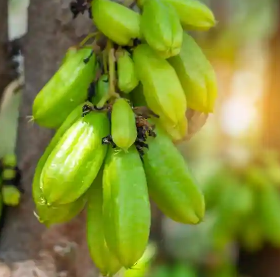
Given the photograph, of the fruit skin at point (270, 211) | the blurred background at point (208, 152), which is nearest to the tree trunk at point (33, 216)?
the blurred background at point (208, 152)

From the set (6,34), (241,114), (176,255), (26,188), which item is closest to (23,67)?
(6,34)

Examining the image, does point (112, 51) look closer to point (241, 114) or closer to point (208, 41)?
point (208, 41)

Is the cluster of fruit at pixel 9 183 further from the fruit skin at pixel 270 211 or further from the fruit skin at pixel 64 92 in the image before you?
the fruit skin at pixel 270 211

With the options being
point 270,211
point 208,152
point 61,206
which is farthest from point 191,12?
point 208,152

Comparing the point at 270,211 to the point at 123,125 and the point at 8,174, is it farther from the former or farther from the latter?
the point at 123,125

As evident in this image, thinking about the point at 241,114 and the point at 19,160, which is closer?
the point at 19,160

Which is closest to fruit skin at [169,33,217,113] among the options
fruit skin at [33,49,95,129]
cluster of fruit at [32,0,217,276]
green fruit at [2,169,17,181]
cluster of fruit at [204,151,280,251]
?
cluster of fruit at [32,0,217,276]

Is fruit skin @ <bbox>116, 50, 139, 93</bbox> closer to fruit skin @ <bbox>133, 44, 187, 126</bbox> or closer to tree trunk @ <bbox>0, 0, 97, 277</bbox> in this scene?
fruit skin @ <bbox>133, 44, 187, 126</bbox>
